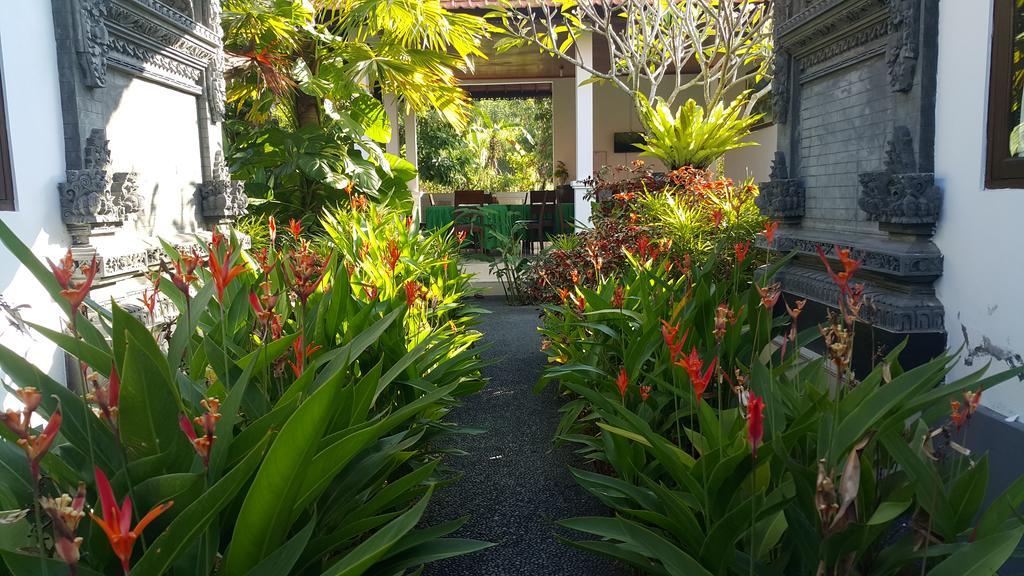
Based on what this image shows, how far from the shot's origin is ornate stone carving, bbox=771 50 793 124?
400 cm

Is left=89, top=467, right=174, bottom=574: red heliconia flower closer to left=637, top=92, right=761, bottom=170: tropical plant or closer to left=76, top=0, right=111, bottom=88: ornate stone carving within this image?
left=76, top=0, right=111, bottom=88: ornate stone carving

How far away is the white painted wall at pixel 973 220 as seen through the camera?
2.29 metres

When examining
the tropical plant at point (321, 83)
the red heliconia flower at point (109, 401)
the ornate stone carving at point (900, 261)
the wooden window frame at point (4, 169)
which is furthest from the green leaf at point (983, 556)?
the tropical plant at point (321, 83)

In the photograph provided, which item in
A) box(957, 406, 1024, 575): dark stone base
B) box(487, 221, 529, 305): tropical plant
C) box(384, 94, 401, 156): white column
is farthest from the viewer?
box(384, 94, 401, 156): white column

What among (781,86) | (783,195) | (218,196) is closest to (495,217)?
(218,196)

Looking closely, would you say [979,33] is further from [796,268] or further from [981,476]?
[981,476]

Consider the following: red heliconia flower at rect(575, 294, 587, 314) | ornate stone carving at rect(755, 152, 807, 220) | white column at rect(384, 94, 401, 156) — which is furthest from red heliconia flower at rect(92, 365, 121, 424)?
white column at rect(384, 94, 401, 156)

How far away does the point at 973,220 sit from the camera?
2.50 m

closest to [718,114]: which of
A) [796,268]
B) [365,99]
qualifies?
[796,268]

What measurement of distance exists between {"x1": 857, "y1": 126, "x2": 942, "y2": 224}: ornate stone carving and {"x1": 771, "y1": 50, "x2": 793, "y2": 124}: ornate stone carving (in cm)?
121

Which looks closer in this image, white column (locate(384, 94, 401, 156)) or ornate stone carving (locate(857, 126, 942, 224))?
ornate stone carving (locate(857, 126, 942, 224))

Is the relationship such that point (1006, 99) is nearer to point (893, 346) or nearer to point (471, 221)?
point (893, 346)

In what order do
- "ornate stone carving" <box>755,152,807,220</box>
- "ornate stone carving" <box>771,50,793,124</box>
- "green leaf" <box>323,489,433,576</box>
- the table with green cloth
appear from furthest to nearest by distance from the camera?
the table with green cloth < "ornate stone carving" <box>771,50,793,124</box> < "ornate stone carving" <box>755,152,807,220</box> < "green leaf" <box>323,489,433,576</box>

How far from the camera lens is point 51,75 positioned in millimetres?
3123
